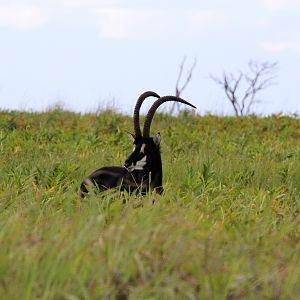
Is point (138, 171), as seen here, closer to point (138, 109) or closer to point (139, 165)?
point (139, 165)

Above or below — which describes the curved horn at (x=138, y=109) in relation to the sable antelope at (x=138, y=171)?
above

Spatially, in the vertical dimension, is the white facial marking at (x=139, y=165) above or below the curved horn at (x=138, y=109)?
below

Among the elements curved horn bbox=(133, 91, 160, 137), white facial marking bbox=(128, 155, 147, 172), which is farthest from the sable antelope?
curved horn bbox=(133, 91, 160, 137)

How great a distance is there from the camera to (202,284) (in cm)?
284

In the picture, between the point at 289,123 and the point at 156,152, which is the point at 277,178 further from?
the point at 289,123

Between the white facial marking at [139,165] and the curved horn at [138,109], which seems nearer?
the white facial marking at [139,165]

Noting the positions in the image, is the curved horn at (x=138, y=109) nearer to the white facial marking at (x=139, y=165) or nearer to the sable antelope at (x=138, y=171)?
the sable antelope at (x=138, y=171)

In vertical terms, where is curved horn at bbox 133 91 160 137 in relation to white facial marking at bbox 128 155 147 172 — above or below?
above

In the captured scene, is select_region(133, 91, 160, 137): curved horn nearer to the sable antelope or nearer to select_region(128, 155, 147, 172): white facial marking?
the sable antelope

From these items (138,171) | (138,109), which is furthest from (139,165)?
(138,109)

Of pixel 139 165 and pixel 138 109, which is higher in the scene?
pixel 138 109

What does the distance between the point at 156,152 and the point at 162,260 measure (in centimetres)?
457

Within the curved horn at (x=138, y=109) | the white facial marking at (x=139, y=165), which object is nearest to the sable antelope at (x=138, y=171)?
the white facial marking at (x=139, y=165)

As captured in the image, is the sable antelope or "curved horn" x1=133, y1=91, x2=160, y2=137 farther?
"curved horn" x1=133, y1=91, x2=160, y2=137
